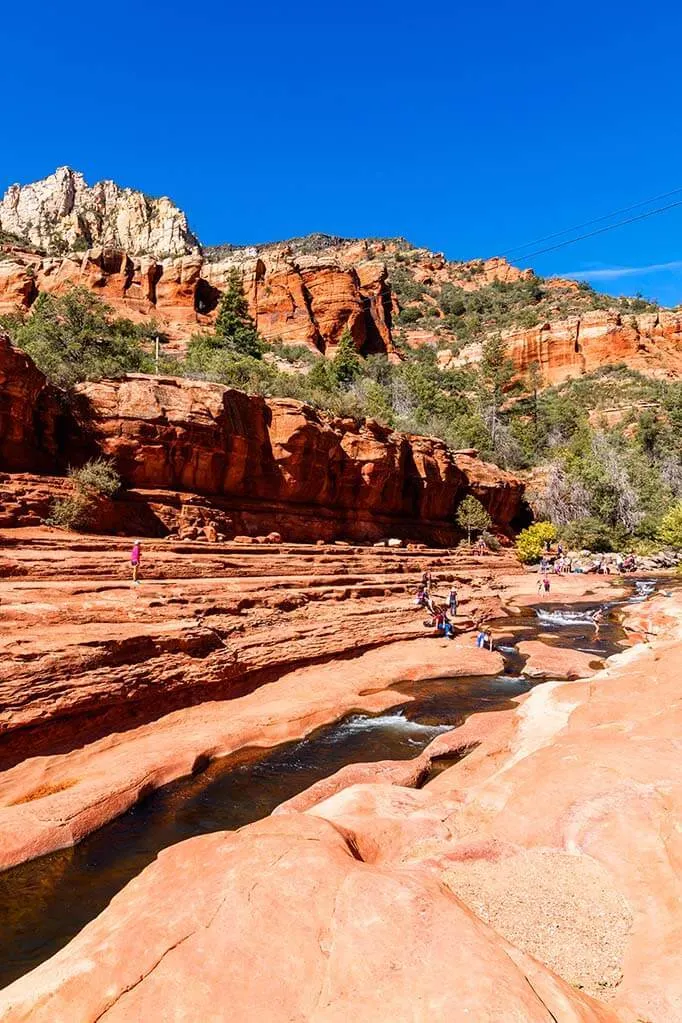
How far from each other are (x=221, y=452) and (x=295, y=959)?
20.8 meters

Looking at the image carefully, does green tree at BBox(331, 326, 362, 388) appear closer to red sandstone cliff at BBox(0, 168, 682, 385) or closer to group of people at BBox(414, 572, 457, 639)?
red sandstone cliff at BBox(0, 168, 682, 385)

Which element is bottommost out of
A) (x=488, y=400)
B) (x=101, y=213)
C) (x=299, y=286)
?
(x=488, y=400)

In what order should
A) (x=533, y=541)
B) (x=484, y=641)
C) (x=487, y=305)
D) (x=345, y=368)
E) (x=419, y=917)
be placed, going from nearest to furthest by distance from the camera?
(x=419, y=917), (x=484, y=641), (x=533, y=541), (x=345, y=368), (x=487, y=305)

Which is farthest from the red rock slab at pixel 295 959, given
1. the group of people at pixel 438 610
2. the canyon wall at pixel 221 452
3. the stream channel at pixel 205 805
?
the canyon wall at pixel 221 452

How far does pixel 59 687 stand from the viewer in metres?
9.15

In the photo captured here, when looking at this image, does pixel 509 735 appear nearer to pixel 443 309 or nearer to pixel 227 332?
pixel 227 332

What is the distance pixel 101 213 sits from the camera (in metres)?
90.7

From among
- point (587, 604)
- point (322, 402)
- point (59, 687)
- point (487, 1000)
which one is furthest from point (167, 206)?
point (487, 1000)

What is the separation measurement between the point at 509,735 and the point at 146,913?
660 cm

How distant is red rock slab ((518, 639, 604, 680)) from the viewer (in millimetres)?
14664

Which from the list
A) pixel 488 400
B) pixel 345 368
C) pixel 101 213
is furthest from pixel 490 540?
pixel 101 213

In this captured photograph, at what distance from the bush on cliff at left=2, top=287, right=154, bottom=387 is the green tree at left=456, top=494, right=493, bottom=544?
2081cm

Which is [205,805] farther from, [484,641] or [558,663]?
[484,641]

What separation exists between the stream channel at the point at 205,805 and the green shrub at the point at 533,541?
2296cm
